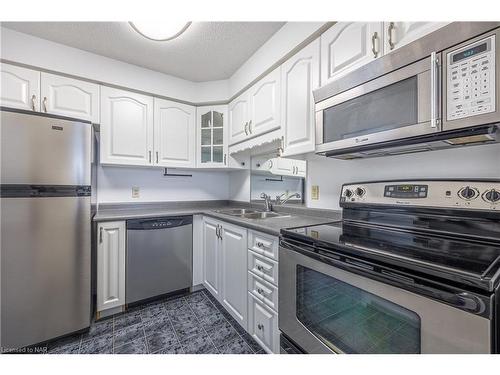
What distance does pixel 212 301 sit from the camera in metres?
2.14

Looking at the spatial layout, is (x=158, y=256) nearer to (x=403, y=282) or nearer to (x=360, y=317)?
(x=360, y=317)

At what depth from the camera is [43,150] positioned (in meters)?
1.50

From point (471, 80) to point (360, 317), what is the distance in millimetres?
936

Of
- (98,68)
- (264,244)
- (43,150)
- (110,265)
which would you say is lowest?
(110,265)

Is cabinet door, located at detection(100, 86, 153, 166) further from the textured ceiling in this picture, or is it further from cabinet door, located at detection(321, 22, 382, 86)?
cabinet door, located at detection(321, 22, 382, 86)

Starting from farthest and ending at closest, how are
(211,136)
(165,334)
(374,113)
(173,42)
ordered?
(211,136)
(173,42)
(165,334)
(374,113)

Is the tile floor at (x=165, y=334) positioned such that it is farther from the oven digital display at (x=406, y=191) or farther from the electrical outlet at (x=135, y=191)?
the oven digital display at (x=406, y=191)

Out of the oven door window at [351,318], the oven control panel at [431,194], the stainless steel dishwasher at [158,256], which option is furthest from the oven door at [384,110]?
the stainless steel dishwasher at [158,256]

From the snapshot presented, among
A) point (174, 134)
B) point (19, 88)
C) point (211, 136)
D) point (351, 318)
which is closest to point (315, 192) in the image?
point (351, 318)

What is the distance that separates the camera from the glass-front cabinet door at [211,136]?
2.57 meters

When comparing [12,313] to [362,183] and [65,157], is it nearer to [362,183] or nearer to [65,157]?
[65,157]

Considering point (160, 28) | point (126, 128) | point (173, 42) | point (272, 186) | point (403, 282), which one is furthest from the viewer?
point (272, 186)

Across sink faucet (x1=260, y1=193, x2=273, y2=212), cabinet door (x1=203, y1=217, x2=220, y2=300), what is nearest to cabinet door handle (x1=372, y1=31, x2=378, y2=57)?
sink faucet (x1=260, y1=193, x2=273, y2=212)

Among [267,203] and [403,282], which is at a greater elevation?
[267,203]
